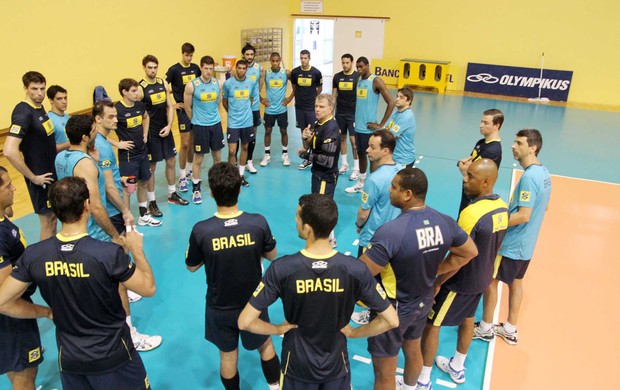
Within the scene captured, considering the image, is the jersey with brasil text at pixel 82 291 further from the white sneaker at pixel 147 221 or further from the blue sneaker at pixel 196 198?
the blue sneaker at pixel 196 198

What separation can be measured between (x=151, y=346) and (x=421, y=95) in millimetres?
15062

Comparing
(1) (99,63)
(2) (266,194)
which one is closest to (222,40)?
(1) (99,63)

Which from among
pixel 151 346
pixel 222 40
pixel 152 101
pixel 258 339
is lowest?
pixel 151 346

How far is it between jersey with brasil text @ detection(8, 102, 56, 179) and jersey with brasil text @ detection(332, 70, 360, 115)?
4965 millimetres

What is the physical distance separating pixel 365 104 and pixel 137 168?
154 inches

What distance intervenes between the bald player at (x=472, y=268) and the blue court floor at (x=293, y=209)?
0.57 metres

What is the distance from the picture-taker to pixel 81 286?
2750mm

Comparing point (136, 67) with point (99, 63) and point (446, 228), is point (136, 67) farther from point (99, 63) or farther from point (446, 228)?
point (446, 228)

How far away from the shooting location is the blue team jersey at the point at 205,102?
7855mm

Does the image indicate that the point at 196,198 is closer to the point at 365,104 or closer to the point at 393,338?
the point at 365,104

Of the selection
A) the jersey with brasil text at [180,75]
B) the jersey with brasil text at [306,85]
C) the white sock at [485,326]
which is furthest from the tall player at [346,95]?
the white sock at [485,326]

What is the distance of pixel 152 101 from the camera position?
24.3ft

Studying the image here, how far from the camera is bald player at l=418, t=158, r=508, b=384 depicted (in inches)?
147

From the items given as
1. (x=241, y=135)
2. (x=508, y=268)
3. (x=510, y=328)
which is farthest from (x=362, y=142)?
(x=510, y=328)
